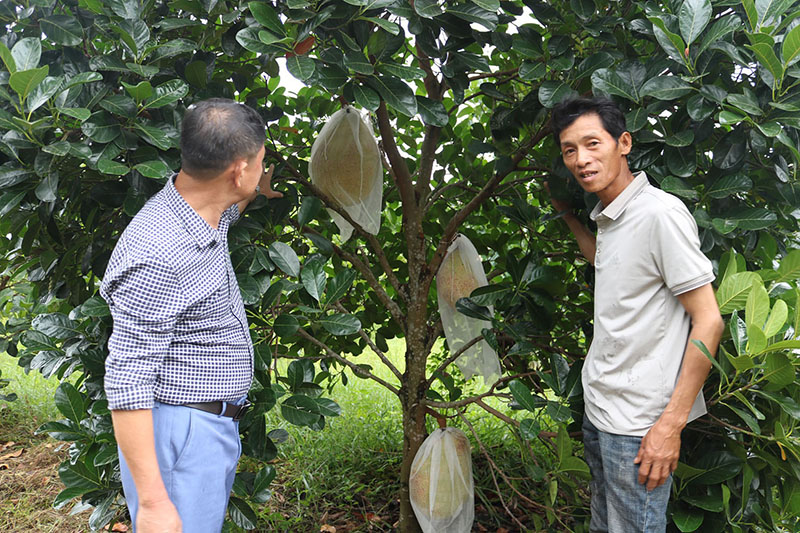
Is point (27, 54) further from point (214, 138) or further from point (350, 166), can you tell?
point (350, 166)

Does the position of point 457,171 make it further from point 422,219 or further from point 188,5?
point 188,5

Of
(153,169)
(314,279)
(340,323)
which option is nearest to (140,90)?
(153,169)

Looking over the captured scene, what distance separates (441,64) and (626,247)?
0.70m

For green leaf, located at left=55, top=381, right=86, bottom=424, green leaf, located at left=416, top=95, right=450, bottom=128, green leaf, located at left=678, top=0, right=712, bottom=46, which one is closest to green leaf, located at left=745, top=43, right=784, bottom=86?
green leaf, located at left=678, top=0, right=712, bottom=46

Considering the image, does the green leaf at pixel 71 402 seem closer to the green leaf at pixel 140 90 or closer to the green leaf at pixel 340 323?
the green leaf at pixel 340 323

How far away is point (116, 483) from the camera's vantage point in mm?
1738

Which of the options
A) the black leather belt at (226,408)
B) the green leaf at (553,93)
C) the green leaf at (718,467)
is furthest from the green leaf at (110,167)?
the green leaf at (718,467)

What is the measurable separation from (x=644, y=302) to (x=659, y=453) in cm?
34

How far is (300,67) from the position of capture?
1461 millimetres

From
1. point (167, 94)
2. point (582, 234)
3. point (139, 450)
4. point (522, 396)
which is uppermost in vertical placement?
point (167, 94)

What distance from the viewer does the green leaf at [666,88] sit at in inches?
59.6

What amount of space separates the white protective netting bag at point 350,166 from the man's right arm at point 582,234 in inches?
26.1

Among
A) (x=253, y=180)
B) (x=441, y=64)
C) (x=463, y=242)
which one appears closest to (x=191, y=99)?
(x=253, y=180)

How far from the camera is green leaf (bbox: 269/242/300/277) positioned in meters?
1.69
